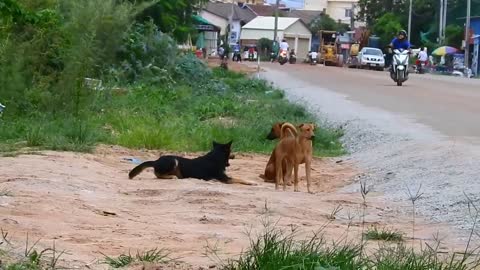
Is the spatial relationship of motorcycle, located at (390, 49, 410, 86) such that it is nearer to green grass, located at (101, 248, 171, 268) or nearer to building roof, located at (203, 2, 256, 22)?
green grass, located at (101, 248, 171, 268)

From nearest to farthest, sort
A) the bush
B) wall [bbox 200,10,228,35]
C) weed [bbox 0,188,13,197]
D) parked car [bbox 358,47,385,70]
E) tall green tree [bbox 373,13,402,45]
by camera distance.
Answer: weed [bbox 0,188,13,197]
the bush
parked car [bbox 358,47,385,70]
tall green tree [bbox 373,13,402,45]
wall [bbox 200,10,228,35]

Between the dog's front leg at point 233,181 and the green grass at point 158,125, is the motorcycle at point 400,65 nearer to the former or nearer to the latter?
the green grass at point 158,125

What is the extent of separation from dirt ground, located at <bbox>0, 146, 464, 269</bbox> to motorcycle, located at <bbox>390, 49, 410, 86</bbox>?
1892 centimetres

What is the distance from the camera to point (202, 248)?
624 centimetres

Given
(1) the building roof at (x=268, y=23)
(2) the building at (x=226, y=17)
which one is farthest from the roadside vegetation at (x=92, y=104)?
(2) the building at (x=226, y=17)

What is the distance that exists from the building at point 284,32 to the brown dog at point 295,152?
98435 mm

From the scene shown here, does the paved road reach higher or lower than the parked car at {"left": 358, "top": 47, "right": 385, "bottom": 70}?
higher

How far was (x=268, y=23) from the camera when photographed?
A: 113 m

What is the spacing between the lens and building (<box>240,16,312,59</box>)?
111m

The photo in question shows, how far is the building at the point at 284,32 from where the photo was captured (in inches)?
4380

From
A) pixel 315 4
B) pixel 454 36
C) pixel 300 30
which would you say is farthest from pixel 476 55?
pixel 315 4

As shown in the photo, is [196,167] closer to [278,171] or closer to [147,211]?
[278,171]

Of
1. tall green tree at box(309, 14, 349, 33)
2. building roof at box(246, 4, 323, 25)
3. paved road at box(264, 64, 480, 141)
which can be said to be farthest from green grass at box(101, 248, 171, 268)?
building roof at box(246, 4, 323, 25)

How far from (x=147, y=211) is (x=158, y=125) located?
7949 millimetres
